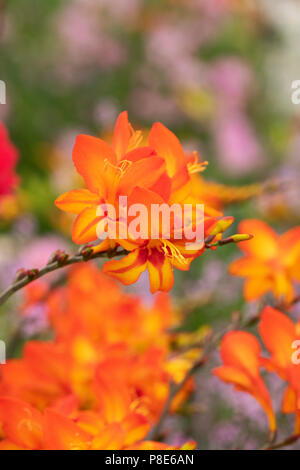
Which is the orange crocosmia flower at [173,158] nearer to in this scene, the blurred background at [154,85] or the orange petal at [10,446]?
the orange petal at [10,446]

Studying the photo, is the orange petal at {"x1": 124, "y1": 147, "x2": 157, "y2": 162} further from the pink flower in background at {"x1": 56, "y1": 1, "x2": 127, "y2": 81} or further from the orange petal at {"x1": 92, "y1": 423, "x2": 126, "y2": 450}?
the pink flower in background at {"x1": 56, "y1": 1, "x2": 127, "y2": 81}

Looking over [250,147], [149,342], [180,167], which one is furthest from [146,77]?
[180,167]

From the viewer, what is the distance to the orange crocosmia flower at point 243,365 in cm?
21

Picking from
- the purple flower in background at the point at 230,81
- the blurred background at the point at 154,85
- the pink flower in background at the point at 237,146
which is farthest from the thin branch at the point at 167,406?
the purple flower in background at the point at 230,81

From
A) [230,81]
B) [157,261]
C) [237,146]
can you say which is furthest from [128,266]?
[230,81]

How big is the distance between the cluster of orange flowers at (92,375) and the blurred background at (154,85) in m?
0.22

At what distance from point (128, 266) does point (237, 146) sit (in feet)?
2.53

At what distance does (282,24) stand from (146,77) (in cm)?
34

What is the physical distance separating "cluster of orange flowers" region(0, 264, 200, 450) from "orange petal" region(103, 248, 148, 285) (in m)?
0.05

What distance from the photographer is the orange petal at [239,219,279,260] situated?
0.30 meters

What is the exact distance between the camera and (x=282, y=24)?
43.0 inches

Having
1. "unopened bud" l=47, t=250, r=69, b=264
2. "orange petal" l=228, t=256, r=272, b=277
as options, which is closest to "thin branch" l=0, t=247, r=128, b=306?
"unopened bud" l=47, t=250, r=69, b=264

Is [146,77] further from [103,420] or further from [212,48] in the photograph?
[103,420]
